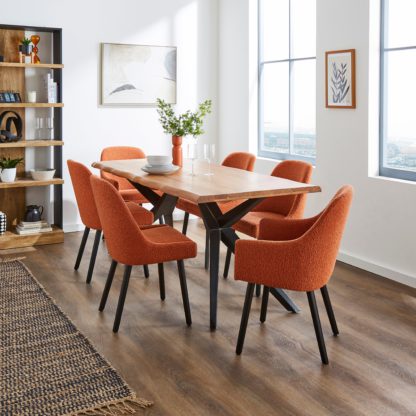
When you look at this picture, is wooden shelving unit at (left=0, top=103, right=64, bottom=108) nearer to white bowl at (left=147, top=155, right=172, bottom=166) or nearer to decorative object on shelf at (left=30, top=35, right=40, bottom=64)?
decorative object on shelf at (left=30, top=35, right=40, bottom=64)

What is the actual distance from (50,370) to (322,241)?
4.71 ft

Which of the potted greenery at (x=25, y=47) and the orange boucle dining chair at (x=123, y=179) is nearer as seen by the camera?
the orange boucle dining chair at (x=123, y=179)

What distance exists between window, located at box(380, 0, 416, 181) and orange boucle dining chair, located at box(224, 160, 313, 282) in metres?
0.75

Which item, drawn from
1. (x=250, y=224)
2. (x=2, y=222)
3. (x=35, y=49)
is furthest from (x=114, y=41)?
(x=250, y=224)

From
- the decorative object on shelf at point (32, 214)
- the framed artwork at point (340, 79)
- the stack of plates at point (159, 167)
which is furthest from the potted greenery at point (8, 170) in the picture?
the framed artwork at point (340, 79)

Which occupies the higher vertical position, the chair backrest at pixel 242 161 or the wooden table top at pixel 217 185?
the chair backrest at pixel 242 161

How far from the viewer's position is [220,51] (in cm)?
682

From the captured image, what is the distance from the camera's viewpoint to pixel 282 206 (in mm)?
4508

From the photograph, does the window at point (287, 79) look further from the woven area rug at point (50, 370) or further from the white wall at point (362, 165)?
the woven area rug at point (50, 370)

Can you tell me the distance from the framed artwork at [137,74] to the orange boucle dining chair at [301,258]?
360 cm

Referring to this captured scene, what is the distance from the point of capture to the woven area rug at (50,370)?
106 inches

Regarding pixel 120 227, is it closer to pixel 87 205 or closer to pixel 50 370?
pixel 50 370

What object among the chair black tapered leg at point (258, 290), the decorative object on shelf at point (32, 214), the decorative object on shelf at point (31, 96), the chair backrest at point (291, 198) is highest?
the decorative object on shelf at point (31, 96)

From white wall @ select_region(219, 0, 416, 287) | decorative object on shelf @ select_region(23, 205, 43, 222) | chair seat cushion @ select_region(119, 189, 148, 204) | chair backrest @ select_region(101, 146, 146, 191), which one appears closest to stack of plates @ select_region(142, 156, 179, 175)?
chair seat cushion @ select_region(119, 189, 148, 204)
